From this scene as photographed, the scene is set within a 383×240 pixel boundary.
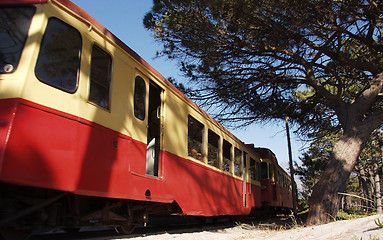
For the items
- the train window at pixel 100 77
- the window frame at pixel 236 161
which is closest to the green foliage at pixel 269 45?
the window frame at pixel 236 161

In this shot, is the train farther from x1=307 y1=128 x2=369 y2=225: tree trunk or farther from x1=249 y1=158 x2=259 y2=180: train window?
x1=249 y1=158 x2=259 y2=180: train window

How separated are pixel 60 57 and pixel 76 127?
30.0 inches

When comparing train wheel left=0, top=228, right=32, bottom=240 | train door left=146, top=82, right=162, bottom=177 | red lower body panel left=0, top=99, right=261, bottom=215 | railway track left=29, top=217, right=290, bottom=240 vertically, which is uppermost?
train door left=146, top=82, right=162, bottom=177

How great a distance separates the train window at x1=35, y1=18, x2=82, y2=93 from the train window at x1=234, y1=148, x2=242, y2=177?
260 inches

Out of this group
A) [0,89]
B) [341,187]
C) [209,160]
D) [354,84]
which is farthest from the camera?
[354,84]

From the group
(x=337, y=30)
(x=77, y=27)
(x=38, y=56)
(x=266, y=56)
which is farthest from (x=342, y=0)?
(x=38, y=56)

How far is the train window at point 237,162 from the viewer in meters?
9.52

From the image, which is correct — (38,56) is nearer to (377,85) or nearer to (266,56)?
(266,56)

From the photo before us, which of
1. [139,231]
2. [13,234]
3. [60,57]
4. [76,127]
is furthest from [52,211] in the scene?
[139,231]

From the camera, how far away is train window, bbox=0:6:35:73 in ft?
10.3

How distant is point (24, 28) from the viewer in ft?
10.7

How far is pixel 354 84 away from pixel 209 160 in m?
6.40

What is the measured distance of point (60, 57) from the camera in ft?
11.4

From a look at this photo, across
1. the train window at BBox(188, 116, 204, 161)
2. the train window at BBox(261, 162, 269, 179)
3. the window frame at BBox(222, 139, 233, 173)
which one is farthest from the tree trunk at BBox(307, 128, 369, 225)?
the train window at BBox(261, 162, 269, 179)
